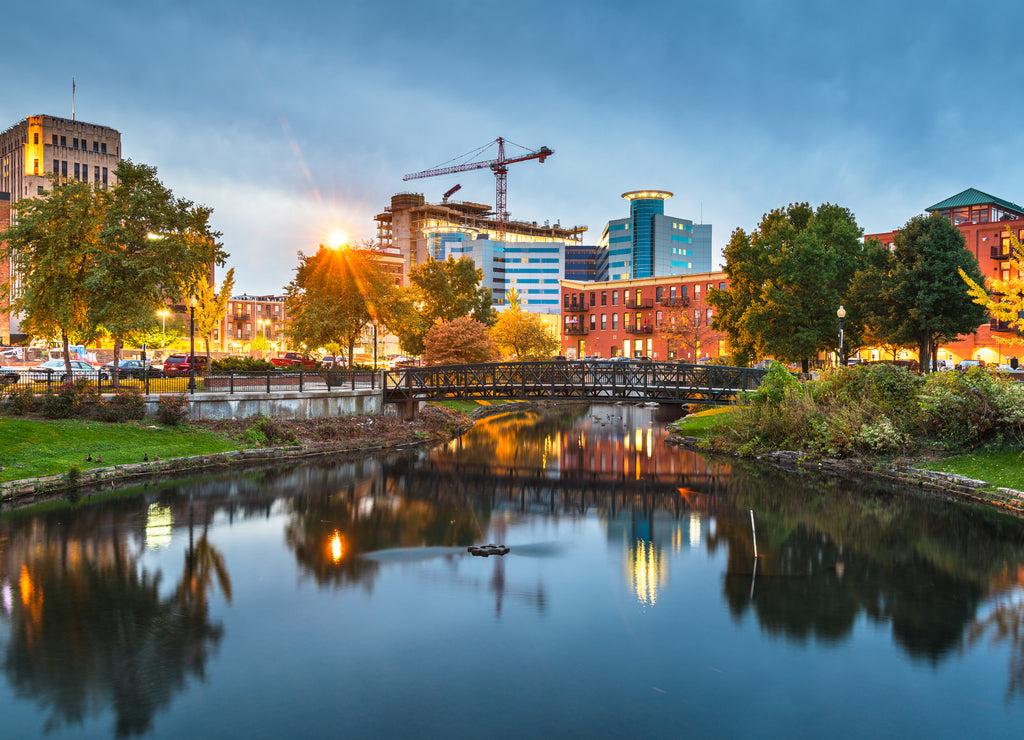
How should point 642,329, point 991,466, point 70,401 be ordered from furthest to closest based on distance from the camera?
point 642,329 → point 70,401 → point 991,466

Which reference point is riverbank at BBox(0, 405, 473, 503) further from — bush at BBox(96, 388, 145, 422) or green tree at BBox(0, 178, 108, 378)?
green tree at BBox(0, 178, 108, 378)

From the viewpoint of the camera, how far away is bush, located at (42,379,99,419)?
98.2 ft

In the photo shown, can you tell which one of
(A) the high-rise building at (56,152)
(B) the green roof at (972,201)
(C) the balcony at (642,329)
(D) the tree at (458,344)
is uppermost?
(A) the high-rise building at (56,152)

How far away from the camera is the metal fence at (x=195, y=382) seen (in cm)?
3259

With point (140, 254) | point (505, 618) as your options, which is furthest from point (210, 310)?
point (505, 618)

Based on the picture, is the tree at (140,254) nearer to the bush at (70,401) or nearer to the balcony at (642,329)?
the bush at (70,401)

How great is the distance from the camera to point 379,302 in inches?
2085

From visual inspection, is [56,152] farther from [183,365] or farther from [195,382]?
[195,382]

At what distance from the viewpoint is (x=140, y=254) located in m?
35.8

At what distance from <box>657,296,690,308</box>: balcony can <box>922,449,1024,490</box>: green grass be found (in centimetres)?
5775

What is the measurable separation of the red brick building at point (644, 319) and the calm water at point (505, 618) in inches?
2223

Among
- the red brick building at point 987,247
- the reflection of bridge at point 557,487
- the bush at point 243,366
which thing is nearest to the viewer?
the reflection of bridge at point 557,487

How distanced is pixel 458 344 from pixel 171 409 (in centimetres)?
2845

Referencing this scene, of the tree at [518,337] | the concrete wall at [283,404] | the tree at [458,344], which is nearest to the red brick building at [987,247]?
the tree at [518,337]
